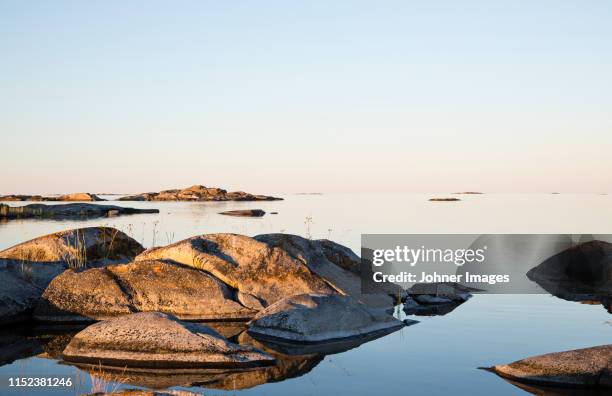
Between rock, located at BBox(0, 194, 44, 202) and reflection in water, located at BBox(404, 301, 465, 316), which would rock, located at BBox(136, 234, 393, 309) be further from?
rock, located at BBox(0, 194, 44, 202)

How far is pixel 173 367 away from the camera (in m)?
12.3

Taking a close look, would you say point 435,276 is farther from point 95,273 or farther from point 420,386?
point 420,386

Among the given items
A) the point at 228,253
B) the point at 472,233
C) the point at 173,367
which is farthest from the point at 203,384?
the point at 472,233

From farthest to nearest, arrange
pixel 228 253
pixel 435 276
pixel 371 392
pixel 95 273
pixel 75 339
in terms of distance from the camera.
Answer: pixel 435 276, pixel 228 253, pixel 95 273, pixel 75 339, pixel 371 392

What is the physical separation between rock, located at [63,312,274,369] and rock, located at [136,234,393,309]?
4525mm

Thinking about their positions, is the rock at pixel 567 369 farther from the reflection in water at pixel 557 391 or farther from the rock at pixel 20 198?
the rock at pixel 20 198

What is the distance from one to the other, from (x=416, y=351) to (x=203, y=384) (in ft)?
14.9

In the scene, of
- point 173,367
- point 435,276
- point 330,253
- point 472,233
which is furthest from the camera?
point 472,233

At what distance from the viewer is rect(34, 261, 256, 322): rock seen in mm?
16906

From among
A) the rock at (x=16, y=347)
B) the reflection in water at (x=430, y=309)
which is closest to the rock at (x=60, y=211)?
the reflection in water at (x=430, y=309)

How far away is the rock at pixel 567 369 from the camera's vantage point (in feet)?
37.0

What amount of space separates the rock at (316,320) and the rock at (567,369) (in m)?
3.82

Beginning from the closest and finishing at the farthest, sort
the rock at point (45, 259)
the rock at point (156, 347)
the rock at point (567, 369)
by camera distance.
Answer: the rock at point (567, 369), the rock at point (156, 347), the rock at point (45, 259)

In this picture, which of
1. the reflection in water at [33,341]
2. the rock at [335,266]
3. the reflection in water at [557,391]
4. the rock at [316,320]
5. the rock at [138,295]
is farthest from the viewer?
the rock at [335,266]
